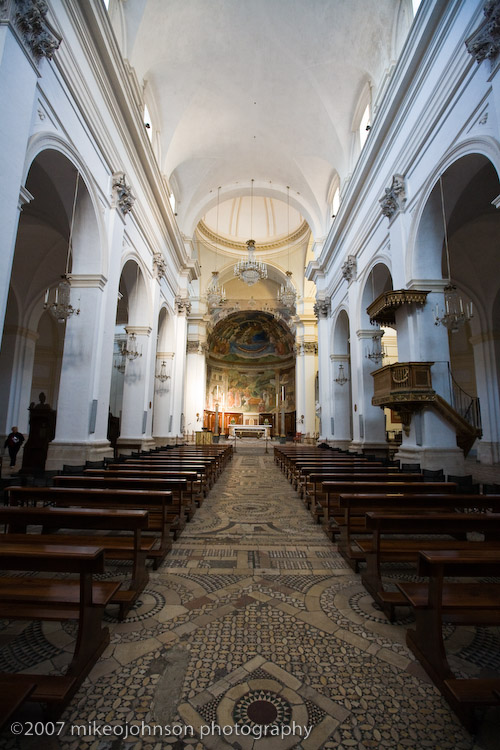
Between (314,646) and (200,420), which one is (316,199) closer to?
(200,420)

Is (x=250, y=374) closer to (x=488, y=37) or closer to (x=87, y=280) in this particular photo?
(x=87, y=280)

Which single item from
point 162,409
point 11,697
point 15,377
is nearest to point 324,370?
point 162,409

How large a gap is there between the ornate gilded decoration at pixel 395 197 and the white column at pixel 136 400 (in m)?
7.57

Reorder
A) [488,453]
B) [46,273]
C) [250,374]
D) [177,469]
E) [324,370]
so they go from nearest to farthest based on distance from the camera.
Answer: [177,469], [488,453], [46,273], [324,370], [250,374]

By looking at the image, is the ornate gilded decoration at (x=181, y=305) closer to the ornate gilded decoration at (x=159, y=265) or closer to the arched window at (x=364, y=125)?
the ornate gilded decoration at (x=159, y=265)

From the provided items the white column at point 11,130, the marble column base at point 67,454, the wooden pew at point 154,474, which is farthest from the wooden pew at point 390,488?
the marble column base at point 67,454

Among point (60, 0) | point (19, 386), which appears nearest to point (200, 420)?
point (19, 386)

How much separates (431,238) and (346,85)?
6.85 meters

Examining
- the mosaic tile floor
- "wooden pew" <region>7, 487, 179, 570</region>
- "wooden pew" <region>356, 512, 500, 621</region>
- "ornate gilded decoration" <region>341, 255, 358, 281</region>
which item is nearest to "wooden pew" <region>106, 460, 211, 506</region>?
"wooden pew" <region>7, 487, 179, 570</region>

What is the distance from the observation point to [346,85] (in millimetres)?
10859

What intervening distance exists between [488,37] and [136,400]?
10406 millimetres

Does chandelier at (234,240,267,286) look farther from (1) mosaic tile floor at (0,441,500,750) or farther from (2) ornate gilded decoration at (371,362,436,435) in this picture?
(1) mosaic tile floor at (0,441,500,750)

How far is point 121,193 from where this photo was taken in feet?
27.2

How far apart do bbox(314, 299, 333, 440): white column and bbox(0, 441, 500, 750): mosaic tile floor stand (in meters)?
11.3
